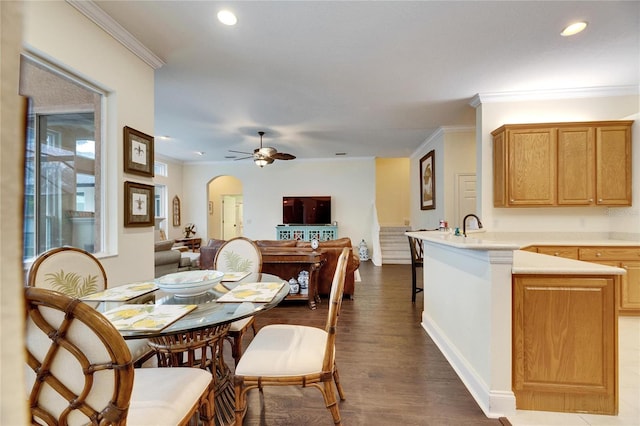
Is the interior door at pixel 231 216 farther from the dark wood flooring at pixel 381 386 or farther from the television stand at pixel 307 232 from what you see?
the dark wood flooring at pixel 381 386

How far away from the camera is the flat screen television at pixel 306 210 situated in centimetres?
732

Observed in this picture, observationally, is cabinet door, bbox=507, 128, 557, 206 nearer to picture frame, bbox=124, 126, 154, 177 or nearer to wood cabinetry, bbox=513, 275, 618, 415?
wood cabinetry, bbox=513, 275, 618, 415

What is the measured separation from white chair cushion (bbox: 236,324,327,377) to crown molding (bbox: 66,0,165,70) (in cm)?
258

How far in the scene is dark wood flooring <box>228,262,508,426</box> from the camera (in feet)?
5.39

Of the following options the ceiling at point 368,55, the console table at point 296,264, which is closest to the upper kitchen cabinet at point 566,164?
the ceiling at point 368,55

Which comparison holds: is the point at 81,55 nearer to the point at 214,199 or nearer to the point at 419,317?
the point at 419,317

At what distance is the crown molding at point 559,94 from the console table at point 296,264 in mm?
2976

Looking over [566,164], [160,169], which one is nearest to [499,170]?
[566,164]

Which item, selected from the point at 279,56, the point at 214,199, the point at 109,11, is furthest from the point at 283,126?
the point at 214,199

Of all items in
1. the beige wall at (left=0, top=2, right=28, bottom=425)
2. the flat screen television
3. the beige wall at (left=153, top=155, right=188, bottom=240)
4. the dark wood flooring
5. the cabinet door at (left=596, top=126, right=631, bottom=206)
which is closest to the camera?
the beige wall at (left=0, top=2, right=28, bottom=425)

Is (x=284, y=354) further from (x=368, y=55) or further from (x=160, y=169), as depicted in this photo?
(x=160, y=169)

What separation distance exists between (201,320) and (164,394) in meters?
0.29

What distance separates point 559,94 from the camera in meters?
3.40

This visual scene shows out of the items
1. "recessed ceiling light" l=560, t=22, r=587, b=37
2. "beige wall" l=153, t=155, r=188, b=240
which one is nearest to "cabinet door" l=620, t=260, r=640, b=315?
"recessed ceiling light" l=560, t=22, r=587, b=37
